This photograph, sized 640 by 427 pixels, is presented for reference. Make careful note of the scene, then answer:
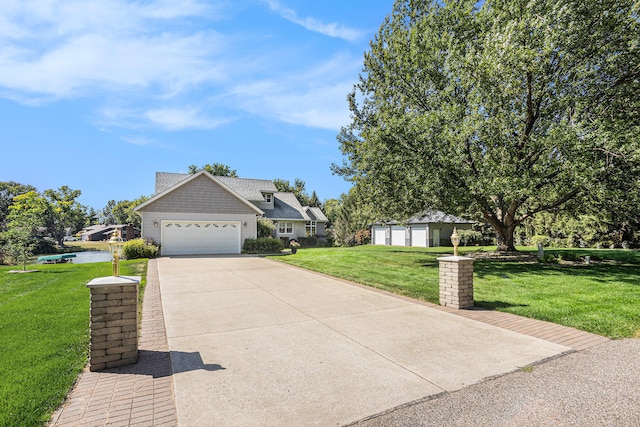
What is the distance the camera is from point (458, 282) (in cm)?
681

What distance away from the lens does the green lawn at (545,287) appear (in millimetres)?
6090

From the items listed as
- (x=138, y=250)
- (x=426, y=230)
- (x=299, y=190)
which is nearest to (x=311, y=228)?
(x=426, y=230)

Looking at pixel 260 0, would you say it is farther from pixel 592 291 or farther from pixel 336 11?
pixel 592 291

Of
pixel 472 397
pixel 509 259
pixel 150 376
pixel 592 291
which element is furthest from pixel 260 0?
pixel 509 259

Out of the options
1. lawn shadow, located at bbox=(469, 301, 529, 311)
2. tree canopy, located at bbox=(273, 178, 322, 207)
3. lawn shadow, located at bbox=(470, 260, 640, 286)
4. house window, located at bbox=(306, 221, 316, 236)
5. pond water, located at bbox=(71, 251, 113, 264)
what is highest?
tree canopy, located at bbox=(273, 178, 322, 207)

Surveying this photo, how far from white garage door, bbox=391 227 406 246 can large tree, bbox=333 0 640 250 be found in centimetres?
1729

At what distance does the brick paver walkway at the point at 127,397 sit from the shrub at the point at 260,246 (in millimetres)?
17778

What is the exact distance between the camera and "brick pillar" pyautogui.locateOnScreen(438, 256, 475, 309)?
6.82 metres

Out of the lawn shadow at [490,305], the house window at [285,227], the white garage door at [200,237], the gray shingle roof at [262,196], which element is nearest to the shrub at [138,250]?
the white garage door at [200,237]

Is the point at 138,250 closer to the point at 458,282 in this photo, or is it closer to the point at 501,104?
the point at 458,282

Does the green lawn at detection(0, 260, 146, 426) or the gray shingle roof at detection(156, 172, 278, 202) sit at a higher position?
the gray shingle roof at detection(156, 172, 278, 202)

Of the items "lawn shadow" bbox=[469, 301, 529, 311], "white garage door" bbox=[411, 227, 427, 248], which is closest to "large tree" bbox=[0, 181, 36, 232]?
"white garage door" bbox=[411, 227, 427, 248]

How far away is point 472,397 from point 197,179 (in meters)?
21.3

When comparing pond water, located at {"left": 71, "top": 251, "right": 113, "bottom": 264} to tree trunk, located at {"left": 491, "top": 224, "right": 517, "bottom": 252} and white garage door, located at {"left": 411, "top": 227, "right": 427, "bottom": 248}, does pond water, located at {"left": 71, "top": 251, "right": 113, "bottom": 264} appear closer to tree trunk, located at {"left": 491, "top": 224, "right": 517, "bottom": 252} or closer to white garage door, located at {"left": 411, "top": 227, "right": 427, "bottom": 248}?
tree trunk, located at {"left": 491, "top": 224, "right": 517, "bottom": 252}
